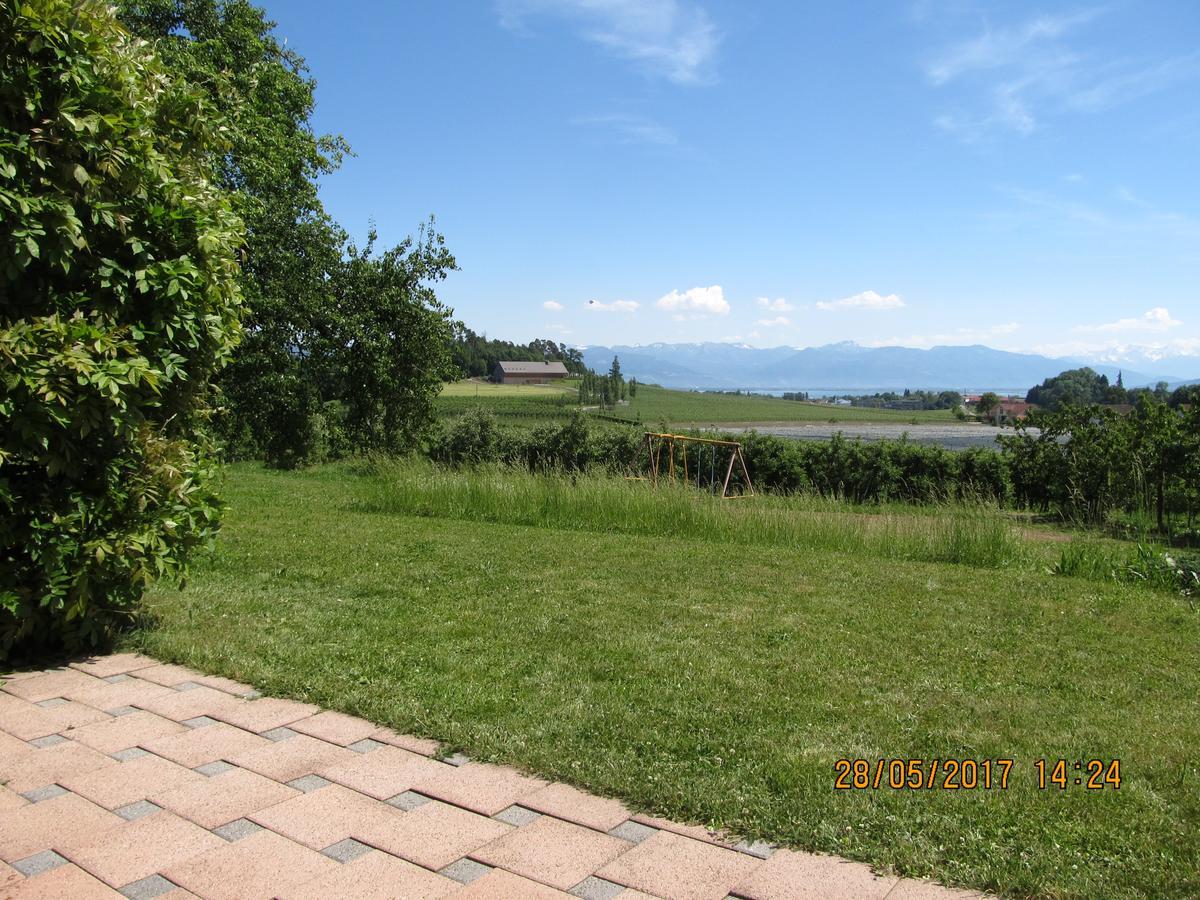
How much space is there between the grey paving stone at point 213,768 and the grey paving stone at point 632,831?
62.8 inches

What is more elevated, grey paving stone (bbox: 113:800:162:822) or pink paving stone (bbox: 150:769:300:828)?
pink paving stone (bbox: 150:769:300:828)

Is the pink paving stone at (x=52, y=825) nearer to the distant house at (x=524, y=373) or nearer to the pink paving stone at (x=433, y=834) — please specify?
the pink paving stone at (x=433, y=834)

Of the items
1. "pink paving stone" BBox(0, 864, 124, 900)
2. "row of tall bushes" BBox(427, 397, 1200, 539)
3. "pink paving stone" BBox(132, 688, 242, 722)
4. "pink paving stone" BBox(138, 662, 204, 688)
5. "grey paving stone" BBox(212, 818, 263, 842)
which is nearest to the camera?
"pink paving stone" BBox(0, 864, 124, 900)

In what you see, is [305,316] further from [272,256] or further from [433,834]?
[433,834]

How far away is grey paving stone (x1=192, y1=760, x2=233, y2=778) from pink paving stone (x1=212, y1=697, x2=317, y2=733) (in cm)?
36

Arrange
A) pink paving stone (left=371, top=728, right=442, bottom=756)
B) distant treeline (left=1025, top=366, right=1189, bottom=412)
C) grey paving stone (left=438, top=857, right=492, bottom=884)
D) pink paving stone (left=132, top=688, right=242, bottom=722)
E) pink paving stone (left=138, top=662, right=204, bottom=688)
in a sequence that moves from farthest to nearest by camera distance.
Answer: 1. distant treeline (left=1025, top=366, right=1189, bottom=412)
2. pink paving stone (left=138, top=662, right=204, bottom=688)
3. pink paving stone (left=132, top=688, right=242, bottom=722)
4. pink paving stone (left=371, top=728, right=442, bottom=756)
5. grey paving stone (left=438, top=857, right=492, bottom=884)

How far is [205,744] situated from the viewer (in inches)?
144

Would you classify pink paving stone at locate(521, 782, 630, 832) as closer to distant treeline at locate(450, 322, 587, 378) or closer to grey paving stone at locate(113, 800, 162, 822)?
grey paving stone at locate(113, 800, 162, 822)

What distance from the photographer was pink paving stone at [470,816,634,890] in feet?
8.76

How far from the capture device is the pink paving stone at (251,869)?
256cm

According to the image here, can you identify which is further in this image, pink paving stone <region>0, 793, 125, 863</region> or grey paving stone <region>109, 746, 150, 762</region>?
grey paving stone <region>109, 746, 150, 762</region>

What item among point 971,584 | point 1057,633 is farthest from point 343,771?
point 971,584

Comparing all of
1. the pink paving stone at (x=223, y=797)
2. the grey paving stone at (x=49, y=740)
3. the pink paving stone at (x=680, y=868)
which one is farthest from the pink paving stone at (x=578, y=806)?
the grey paving stone at (x=49, y=740)

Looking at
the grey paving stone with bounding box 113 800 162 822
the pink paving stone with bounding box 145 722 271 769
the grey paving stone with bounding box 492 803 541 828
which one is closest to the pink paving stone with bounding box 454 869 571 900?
the grey paving stone with bounding box 492 803 541 828
